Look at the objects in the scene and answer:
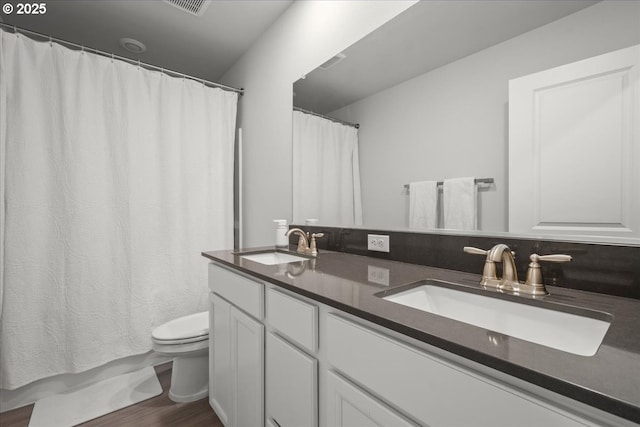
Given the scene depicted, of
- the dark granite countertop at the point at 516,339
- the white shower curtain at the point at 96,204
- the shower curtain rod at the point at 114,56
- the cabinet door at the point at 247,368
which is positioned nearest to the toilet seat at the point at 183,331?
the white shower curtain at the point at 96,204

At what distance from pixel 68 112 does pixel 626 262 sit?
265 cm

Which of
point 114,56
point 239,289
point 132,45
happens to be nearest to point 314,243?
point 239,289

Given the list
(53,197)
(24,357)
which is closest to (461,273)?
(53,197)

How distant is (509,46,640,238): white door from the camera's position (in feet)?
2.43

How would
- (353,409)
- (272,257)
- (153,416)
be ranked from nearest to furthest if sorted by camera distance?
(353,409) → (153,416) → (272,257)

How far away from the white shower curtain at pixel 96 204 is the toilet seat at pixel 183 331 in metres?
0.32

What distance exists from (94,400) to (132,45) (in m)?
2.51

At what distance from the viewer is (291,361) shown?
0.90m

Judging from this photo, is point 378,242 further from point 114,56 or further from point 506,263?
point 114,56

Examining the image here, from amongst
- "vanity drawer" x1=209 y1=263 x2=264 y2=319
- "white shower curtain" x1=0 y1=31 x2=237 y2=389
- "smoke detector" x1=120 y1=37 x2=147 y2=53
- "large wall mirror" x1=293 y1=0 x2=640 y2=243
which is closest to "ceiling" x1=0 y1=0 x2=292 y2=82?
"smoke detector" x1=120 y1=37 x2=147 y2=53

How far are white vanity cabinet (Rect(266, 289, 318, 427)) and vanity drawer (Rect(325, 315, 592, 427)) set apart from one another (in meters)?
0.11

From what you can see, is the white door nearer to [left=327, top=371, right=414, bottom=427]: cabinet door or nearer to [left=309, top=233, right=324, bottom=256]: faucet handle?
[left=327, top=371, right=414, bottom=427]: cabinet door

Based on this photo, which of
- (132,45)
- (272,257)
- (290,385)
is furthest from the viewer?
(132,45)

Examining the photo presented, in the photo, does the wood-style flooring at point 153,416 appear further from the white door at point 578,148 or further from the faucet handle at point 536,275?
the white door at point 578,148
